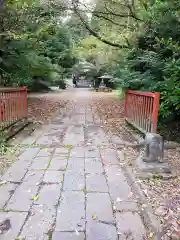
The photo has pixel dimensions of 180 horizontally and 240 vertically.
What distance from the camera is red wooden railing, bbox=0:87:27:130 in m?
4.77

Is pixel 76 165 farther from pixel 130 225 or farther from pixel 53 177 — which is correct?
pixel 130 225

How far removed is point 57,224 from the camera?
2070 millimetres

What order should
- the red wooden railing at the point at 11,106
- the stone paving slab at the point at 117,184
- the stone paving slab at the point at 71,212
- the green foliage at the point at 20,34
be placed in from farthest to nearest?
the green foliage at the point at 20,34 < the red wooden railing at the point at 11,106 < the stone paving slab at the point at 117,184 < the stone paving slab at the point at 71,212

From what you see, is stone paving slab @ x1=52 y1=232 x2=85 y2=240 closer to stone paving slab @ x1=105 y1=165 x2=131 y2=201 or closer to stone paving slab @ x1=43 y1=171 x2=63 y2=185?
stone paving slab @ x1=105 y1=165 x2=131 y2=201

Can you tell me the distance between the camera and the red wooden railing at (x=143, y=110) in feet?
13.8

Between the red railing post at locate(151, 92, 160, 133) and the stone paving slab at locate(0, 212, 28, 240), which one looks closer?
the stone paving slab at locate(0, 212, 28, 240)

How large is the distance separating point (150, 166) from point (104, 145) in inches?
52.7

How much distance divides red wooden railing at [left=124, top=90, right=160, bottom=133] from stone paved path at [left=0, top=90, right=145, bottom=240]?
0.86 metres

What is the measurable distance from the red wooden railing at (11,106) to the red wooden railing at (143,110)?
8.65ft

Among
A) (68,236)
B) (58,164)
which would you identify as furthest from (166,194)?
(58,164)

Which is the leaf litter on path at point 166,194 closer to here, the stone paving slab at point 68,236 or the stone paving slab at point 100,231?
the stone paving slab at point 100,231

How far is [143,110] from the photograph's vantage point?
4.90 meters

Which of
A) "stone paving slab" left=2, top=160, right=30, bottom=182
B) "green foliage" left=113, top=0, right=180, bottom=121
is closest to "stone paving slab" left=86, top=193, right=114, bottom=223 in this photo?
"stone paving slab" left=2, top=160, right=30, bottom=182

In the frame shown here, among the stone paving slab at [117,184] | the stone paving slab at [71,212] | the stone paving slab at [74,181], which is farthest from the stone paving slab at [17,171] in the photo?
the stone paving slab at [117,184]
